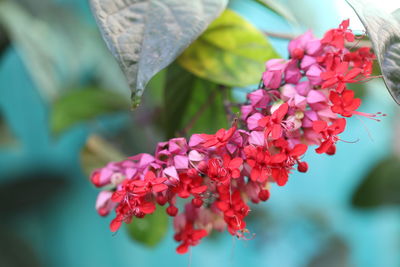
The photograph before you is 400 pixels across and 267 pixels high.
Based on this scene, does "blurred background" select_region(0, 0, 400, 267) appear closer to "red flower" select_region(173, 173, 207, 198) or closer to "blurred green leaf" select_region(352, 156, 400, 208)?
"blurred green leaf" select_region(352, 156, 400, 208)

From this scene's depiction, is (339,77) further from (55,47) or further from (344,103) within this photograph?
(55,47)

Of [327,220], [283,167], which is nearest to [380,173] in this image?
[327,220]

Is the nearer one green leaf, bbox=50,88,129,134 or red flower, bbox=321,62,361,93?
red flower, bbox=321,62,361,93

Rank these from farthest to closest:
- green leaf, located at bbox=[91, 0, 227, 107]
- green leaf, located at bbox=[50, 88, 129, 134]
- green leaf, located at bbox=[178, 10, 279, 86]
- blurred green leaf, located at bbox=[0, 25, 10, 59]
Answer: green leaf, located at bbox=[50, 88, 129, 134] → blurred green leaf, located at bbox=[0, 25, 10, 59] → green leaf, located at bbox=[178, 10, 279, 86] → green leaf, located at bbox=[91, 0, 227, 107]

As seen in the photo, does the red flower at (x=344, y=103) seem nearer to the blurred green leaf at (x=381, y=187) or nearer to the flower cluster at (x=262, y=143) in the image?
the flower cluster at (x=262, y=143)

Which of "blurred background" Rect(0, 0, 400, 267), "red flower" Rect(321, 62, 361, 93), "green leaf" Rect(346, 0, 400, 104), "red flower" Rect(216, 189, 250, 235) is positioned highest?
"green leaf" Rect(346, 0, 400, 104)

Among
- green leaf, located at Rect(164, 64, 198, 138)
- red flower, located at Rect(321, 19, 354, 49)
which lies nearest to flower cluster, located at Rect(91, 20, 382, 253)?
red flower, located at Rect(321, 19, 354, 49)
